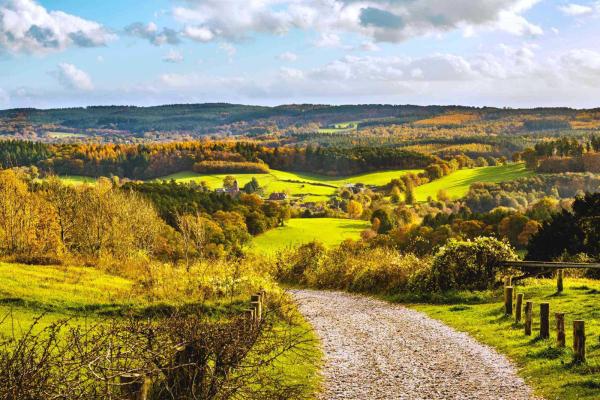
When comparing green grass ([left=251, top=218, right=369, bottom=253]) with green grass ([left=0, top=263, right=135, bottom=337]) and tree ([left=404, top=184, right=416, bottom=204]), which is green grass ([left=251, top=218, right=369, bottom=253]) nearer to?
tree ([left=404, top=184, right=416, bottom=204])

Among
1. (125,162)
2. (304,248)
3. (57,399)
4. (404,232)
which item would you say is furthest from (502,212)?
(125,162)

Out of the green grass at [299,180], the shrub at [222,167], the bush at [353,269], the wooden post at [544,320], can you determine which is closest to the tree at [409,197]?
the green grass at [299,180]

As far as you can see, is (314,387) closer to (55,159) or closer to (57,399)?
(57,399)

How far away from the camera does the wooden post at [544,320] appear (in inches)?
635

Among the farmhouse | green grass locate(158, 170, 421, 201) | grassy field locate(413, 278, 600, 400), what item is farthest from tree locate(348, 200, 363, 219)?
grassy field locate(413, 278, 600, 400)

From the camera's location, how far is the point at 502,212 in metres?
81.4

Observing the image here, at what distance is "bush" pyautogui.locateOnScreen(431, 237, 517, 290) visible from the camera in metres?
27.4

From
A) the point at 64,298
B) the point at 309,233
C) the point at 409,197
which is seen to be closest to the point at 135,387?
the point at 64,298

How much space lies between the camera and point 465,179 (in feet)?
485

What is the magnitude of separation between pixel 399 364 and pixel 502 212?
70365 millimetres

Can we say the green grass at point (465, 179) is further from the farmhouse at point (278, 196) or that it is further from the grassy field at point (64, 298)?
the grassy field at point (64, 298)

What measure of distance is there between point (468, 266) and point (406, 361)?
41.4 ft

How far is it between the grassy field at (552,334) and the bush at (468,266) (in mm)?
1614

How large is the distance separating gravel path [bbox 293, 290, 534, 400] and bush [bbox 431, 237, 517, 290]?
4425mm
